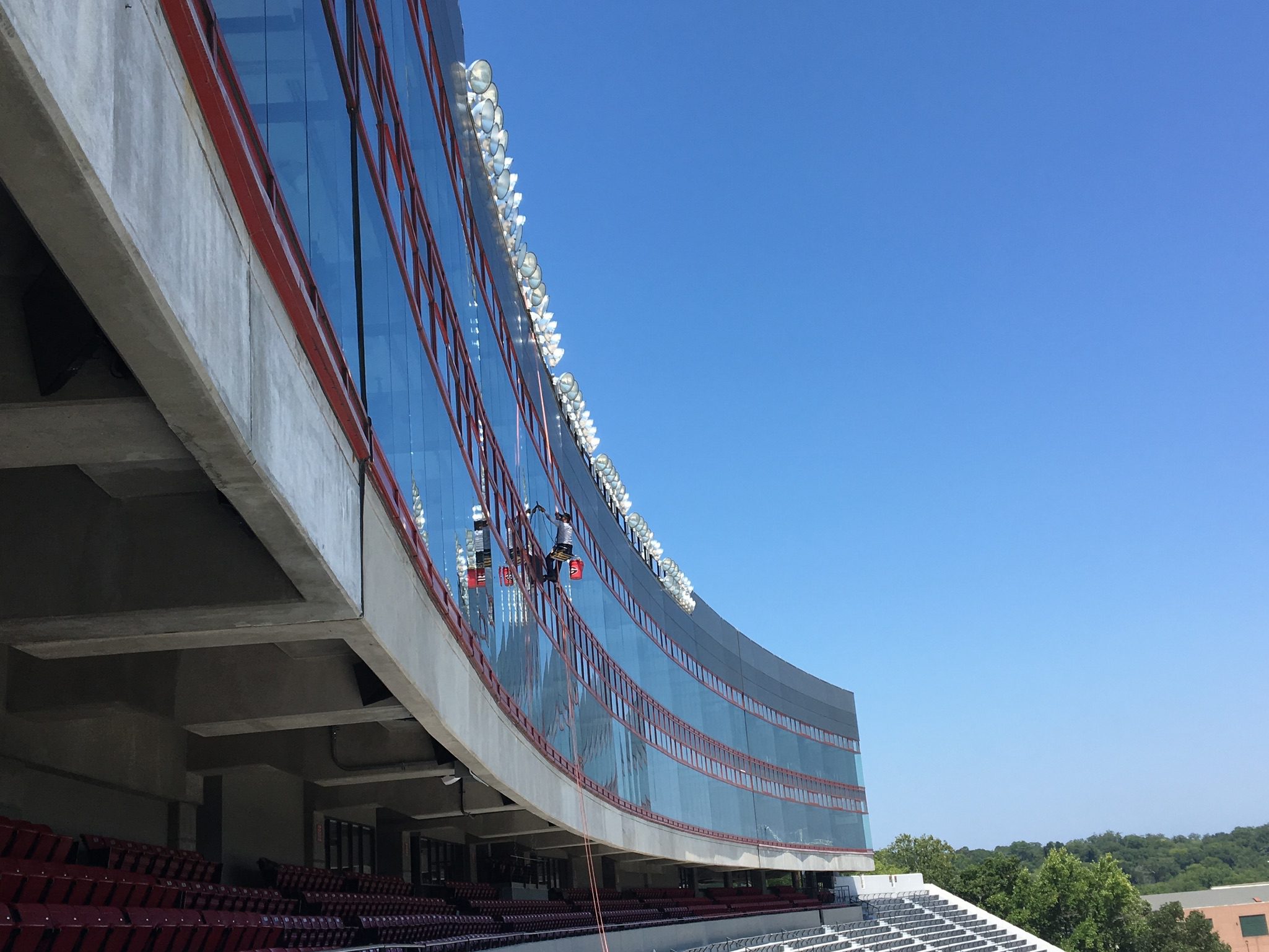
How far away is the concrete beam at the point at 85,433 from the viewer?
19.2 ft

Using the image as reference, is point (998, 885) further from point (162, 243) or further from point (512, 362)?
point (162, 243)

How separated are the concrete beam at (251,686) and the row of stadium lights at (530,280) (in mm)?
14062

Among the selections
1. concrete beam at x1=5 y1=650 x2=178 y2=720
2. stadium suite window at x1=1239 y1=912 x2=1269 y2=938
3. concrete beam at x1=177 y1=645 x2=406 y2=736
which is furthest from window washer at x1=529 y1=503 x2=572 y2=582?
stadium suite window at x1=1239 y1=912 x2=1269 y2=938

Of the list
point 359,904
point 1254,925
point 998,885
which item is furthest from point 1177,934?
point 359,904

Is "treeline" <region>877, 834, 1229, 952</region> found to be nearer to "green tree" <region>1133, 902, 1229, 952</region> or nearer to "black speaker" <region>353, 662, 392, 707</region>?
"green tree" <region>1133, 902, 1229, 952</region>

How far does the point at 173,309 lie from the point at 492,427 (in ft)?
56.3

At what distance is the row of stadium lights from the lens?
23109 mm

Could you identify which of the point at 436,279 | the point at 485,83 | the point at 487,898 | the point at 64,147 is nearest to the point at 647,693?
the point at 487,898

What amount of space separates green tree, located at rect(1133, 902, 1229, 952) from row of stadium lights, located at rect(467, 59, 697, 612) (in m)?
57.2

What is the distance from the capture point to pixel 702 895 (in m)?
54.9

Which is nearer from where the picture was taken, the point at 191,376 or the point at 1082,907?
the point at 191,376

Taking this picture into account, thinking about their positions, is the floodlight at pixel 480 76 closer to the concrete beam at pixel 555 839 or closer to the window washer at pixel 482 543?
the window washer at pixel 482 543

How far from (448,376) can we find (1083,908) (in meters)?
86.0

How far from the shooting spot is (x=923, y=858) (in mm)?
139375
